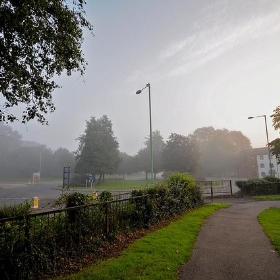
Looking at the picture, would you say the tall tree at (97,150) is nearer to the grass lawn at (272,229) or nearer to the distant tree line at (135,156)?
the distant tree line at (135,156)

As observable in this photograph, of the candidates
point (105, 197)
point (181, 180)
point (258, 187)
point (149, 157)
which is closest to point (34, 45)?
point (105, 197)

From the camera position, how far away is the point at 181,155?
50.9 meters

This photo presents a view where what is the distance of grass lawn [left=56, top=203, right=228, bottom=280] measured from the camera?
14.9ft

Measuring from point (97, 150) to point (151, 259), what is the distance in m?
50.6

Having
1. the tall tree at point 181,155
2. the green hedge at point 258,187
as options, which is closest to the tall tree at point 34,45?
the green hedge at point 258,187

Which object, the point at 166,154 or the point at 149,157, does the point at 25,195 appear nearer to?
the point at 166,154

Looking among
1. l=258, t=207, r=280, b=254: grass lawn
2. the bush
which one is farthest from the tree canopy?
l=258, t=207, r=280, b=254: grass lawn

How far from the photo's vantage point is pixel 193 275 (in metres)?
4.62

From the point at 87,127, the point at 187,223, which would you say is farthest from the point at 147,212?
the point at 87,127

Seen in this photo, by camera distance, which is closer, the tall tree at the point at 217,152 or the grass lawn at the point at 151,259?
the grass lawn at the point at 151,259

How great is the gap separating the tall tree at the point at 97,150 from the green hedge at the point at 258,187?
3608cm

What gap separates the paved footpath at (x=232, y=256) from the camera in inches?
184

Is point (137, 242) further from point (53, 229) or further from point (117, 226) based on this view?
point (53, 229)

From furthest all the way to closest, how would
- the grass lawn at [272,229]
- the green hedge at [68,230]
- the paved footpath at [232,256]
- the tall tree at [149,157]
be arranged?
the tall tree at [149,157], the grass lawn at [272,229], the paved footpath at [232,256], the green hedge at [68,230]
